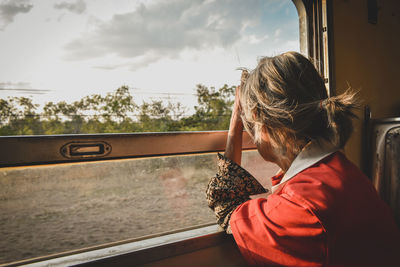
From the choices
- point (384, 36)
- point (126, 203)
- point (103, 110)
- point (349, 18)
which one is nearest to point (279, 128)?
point (103, 110)

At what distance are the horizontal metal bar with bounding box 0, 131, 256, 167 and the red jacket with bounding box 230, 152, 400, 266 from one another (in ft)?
1.85

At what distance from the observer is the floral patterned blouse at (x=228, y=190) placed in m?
0.92

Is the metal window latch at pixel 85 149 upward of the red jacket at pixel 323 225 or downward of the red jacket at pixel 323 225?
upward

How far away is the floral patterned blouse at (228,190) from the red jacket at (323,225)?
0.53 ft

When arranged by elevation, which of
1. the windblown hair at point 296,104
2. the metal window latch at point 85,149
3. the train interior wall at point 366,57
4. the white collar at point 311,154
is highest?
the train interior wall at point 366,57

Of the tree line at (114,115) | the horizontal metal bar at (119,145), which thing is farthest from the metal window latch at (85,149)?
the tree line at (114,115)

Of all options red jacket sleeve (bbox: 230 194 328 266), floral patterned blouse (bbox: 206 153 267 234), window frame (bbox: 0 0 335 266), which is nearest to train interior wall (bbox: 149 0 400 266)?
window frame (bbox: 0 0 335 266)

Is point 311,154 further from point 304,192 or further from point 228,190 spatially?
point 228,190

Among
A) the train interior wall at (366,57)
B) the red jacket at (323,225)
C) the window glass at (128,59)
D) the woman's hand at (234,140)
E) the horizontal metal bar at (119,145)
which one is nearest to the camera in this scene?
the red jacket at (323,225)

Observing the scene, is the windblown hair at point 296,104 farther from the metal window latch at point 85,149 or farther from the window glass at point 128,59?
the metal window latch at point 85,149

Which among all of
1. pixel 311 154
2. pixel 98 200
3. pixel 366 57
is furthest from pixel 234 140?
pixel 366 57

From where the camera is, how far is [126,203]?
5.17 feet

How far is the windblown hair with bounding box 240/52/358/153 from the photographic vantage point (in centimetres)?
76

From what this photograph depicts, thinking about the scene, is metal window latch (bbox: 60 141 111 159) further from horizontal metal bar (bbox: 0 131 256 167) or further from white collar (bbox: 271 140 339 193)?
white collar (bbox: 271 140 339 193)
